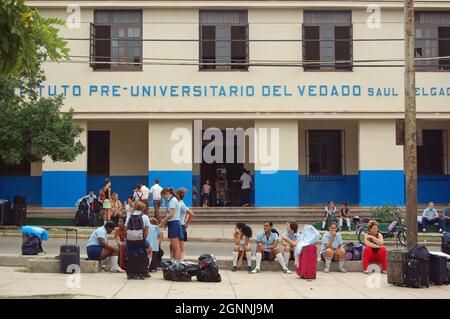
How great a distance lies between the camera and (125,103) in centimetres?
2795

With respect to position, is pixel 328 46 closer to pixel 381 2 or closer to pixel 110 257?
pixel 381 2

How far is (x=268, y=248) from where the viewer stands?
48.4 ft

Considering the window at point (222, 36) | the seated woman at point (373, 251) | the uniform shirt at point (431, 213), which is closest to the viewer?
the seated woman at point (373, 251)

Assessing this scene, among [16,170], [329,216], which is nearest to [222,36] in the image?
[329,216]

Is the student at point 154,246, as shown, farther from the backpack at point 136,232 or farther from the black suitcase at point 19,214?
the black suitcase at point 19,214

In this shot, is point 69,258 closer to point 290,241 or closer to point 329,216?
point 290,241

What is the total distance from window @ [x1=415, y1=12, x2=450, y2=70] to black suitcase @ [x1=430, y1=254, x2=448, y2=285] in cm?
1744

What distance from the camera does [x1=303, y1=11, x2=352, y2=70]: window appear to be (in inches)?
1118

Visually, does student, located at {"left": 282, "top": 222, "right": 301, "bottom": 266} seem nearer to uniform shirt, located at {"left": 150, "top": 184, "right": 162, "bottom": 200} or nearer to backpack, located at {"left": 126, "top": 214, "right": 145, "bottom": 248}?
backpack, located at {"left": 126, "top": 214, "right": 145, "bottom": 248}

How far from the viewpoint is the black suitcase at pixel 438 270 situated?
508 inches

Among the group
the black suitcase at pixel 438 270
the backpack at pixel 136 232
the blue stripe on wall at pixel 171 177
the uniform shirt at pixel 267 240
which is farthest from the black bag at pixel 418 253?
the blue stripe on wall at pixel 171 177

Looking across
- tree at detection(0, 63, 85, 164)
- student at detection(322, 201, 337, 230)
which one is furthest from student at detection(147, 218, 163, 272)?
student at detection(322, 201, 337, 230)

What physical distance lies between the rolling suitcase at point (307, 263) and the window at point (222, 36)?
15.9 meters

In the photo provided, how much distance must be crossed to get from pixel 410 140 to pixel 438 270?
2.87m
